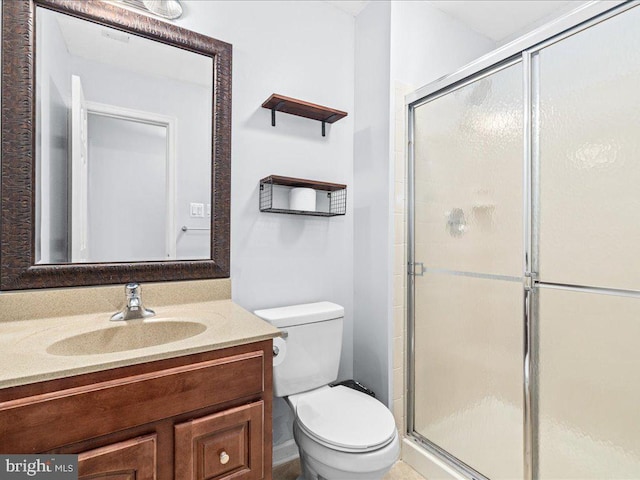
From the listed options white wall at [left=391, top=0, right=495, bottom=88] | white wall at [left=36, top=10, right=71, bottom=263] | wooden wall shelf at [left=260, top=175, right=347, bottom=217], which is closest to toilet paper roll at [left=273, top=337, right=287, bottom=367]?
wooden wall shelf at [left=260, top=175, right=347, bottom=217]

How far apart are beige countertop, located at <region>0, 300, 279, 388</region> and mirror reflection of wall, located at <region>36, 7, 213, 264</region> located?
240mm

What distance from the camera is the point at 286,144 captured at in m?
1.79

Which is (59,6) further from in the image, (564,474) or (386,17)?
(564,474)

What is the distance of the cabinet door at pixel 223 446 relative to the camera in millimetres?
976

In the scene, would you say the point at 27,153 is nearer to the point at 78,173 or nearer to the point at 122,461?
the point at 78,173

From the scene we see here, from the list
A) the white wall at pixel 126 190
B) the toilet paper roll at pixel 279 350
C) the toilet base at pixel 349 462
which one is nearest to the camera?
the toilet base at pixel 349 462

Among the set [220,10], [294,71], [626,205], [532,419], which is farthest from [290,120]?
[532,419]

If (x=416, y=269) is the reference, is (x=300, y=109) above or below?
above

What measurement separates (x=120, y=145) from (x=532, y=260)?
1.69m

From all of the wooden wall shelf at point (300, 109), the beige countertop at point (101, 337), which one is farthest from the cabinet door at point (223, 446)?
the wooden wall shelf at point (300, 109)

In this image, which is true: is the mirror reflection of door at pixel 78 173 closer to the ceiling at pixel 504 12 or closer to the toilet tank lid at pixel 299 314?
the toilet tank lid at pixel 299 314

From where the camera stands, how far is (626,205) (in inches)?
42.6

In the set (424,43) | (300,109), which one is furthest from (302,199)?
(424,43)

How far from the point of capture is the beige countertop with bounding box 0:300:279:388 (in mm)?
823
